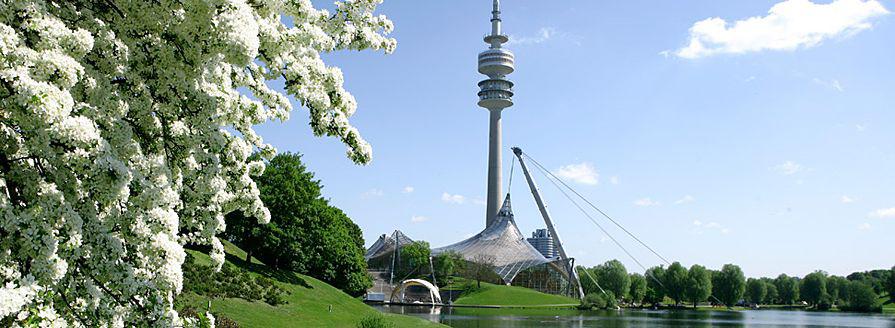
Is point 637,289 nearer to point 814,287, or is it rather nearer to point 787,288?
point 814,287

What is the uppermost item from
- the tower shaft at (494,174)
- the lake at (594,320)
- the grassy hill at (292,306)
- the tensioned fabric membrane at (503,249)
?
the tower shaft at (494,174)

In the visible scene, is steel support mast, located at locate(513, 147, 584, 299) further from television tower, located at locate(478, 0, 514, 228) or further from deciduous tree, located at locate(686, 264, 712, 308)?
television tower, located at locate(478, 0, 514, 228)

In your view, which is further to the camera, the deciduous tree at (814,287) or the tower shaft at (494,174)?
the tower shaft at (494,174)

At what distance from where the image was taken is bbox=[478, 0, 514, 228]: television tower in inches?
7382

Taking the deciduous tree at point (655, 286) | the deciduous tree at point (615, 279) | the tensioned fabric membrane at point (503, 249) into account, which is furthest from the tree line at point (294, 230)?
the tensioned fabric membrane at point (503, 249)

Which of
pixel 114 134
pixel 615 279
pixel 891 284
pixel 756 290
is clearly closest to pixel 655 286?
pixel 615 279

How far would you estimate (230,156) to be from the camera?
1026 cm

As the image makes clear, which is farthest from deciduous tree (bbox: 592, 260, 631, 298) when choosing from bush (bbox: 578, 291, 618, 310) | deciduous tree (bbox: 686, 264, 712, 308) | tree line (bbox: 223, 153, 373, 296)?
tree line (bbox: 223, 153, 373, 296)

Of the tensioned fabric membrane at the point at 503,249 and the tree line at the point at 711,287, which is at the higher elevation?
the tensioned fabric membrane at the point at 503,249

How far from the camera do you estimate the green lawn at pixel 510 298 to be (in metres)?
120

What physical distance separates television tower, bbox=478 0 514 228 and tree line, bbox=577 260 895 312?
46.0 m

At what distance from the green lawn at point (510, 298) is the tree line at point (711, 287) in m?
8.07

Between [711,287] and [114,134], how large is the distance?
132078 millimetres

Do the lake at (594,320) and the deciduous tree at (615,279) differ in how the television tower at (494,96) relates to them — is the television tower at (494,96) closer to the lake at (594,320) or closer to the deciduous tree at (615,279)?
the deciduous tree at (615,279)
